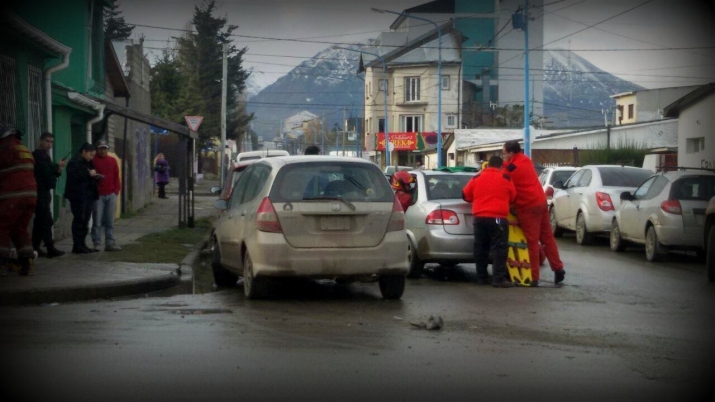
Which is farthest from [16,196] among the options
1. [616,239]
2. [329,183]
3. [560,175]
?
[560,175]

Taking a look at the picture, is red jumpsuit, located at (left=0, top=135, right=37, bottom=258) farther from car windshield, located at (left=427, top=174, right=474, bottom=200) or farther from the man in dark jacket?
car windshield, located at (left=427, top=174, right=474, bottom=200)

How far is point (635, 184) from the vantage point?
A: 804 inches

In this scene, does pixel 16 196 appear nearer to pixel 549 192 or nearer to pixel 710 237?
pixel 710 237

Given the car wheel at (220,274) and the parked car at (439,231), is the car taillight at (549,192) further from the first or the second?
the car wheel at (220,274)

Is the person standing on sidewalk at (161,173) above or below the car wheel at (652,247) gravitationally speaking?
above

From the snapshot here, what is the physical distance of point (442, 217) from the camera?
13375 millimetres

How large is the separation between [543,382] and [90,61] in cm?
1800

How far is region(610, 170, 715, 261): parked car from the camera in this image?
1617 cm

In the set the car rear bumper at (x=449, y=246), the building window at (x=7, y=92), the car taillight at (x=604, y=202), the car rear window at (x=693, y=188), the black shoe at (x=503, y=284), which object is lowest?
the black shoe at (x=503, y=284)

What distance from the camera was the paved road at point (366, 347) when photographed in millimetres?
6512

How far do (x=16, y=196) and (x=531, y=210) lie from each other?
21.6ft

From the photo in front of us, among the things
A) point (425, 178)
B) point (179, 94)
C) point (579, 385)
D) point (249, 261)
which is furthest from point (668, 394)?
point (179, 94)

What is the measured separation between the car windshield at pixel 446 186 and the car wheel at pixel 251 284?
3.82 metres

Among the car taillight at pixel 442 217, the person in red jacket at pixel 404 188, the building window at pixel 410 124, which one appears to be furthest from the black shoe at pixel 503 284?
the building window at pixel 410 124
